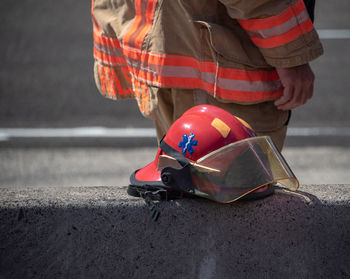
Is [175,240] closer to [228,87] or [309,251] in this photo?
[309,251]

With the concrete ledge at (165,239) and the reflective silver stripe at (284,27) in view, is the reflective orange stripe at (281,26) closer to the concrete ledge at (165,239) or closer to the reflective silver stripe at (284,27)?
the reflective silver stripe at (284,27)

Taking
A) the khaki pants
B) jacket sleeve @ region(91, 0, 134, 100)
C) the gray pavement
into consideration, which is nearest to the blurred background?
the gray pavement

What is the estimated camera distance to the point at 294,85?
2.18 m

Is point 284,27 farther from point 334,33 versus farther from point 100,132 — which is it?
point 334,33

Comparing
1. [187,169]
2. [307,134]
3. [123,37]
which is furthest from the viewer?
[307,134]

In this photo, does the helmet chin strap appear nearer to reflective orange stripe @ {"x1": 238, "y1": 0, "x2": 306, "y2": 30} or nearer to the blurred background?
reflective orange stripe @ {"x1": 238, "y1": 0, "x2": 306, "y2": 30}

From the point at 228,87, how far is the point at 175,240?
660 mm

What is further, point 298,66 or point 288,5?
point 298,66

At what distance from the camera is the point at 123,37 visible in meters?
2.39

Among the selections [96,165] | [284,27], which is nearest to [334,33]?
[96,165]

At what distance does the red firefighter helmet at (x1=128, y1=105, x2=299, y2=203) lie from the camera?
1.91 m

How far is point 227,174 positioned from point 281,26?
62cm

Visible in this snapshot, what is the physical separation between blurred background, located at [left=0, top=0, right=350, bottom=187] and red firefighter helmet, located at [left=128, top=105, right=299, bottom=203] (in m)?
2.75

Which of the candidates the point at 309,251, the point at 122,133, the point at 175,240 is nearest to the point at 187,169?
the point at 175,240
